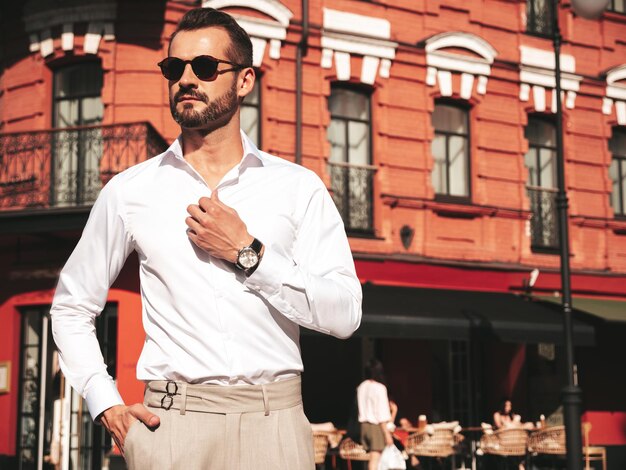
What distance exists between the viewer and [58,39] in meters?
15.9

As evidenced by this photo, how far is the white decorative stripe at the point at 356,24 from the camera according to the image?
55.4 ft

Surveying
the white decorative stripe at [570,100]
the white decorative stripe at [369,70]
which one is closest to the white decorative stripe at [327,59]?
the white decorative stripe at [369,70]

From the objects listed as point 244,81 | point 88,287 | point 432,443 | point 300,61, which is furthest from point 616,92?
point 88,287

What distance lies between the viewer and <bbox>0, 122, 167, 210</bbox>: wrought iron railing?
14.8m

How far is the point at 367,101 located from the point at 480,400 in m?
5.45

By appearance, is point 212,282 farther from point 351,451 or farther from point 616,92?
point 616,92

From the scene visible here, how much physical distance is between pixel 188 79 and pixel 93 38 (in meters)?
13.2

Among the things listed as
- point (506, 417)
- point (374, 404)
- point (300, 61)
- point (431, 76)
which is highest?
point (431, 76)

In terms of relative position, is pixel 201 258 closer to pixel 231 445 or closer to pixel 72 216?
pixel 231 445

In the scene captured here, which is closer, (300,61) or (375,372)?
(375,372)

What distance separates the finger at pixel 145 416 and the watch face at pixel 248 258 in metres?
0.49

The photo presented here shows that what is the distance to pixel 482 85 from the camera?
1819 cm

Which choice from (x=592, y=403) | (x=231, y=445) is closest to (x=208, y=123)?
(x=231, y=445)

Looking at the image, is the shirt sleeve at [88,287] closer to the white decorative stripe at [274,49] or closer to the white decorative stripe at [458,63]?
the white decorative stripe at [274,49]
